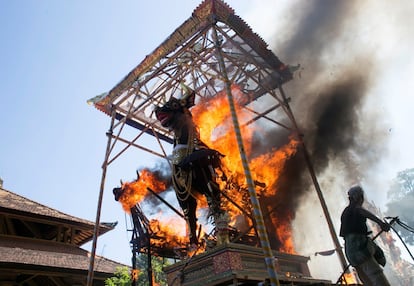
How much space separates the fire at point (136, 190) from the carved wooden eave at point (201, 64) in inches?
88.3

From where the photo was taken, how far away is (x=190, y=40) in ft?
29.2

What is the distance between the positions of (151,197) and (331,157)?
25.5 ft

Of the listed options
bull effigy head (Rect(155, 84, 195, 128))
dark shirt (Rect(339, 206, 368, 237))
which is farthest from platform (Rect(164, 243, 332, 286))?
bull effigy head (Rect(155, 84, 195, 128))

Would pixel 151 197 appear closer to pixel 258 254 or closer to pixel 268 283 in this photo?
pixel 258 254

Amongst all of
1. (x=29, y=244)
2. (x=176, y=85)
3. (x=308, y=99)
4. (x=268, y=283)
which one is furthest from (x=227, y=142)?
(x=29, y=244)

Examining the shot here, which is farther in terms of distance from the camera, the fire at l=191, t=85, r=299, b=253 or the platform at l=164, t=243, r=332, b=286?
the fire at l=191, t=85, r=299, b=253

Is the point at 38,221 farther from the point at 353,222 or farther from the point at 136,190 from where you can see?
the point at 353,222

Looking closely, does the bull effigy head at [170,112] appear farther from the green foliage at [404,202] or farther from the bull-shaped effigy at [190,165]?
the green foliage at [404,202]

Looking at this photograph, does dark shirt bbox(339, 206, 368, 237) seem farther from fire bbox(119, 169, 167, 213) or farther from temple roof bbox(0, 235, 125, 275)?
temple roof bbox(0, 235, 125, 275)

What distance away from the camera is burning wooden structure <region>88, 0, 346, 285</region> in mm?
8703

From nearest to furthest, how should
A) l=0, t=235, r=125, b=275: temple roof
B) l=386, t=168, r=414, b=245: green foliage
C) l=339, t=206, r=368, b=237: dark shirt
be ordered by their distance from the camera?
l=339, t=206, r=368, b=237: dark shirt
l=0, t=235, r=125, b=275: temple roof
l=386, t=168, r=414, b=245: green foliage

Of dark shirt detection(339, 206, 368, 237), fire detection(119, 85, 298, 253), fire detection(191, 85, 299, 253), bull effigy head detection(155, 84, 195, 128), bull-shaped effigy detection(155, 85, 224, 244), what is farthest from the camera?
fire detection(191, 85, 299, 253)

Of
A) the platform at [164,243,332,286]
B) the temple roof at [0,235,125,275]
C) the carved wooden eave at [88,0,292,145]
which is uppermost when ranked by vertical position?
the carved wooden eave at [88,0,292,145]

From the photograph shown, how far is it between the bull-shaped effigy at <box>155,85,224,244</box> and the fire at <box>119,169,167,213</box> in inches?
160
